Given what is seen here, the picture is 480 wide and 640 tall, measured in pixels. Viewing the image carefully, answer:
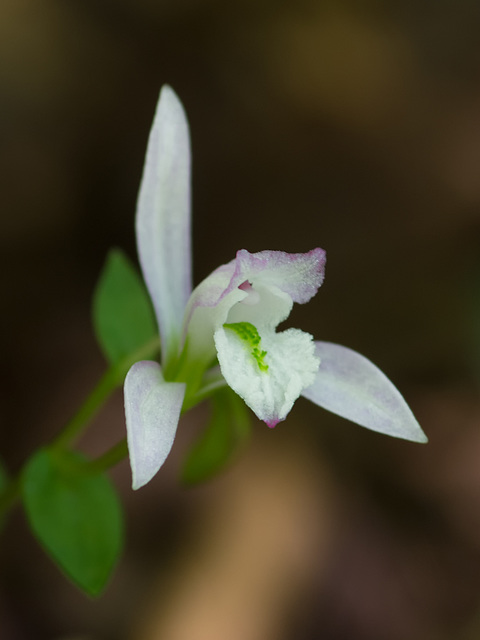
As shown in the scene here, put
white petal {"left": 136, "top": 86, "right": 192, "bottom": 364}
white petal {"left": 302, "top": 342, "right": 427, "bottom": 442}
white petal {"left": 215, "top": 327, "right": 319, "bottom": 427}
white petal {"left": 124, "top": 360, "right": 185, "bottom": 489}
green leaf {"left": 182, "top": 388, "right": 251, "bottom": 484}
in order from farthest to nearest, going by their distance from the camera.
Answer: green leaf {"left": 182, "top": 388, "right": 251, "bottom": 484} → white petal {"left": 136, "top": 86, "right": 192, "bottom": 364} → white petal {"left": 302, "top": 342, "right": 427, "bottom": 442} → white petal {"left": 215, "top": 327, "right": 319, "bottom": 427} → white petal {"left": 124, "top": 360, "right": 185, "bottom": 489}

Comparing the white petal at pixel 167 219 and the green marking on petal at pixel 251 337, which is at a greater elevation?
the white petal at pixel 167 219

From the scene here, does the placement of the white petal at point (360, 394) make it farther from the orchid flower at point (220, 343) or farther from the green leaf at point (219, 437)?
the green leaf at point (219, 437)

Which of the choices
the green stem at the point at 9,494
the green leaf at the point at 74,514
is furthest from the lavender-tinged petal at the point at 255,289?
the green stem at the point at 9,494

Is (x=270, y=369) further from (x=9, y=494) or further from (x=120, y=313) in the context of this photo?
(x=9, y=494)

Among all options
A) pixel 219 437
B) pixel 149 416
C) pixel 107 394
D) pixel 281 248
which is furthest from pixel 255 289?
pixel 281 248

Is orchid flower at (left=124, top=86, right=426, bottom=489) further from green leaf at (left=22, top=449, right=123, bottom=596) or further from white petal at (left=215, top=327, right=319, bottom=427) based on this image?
green leaf at (left=22, top=449, right=123, bottom=596)

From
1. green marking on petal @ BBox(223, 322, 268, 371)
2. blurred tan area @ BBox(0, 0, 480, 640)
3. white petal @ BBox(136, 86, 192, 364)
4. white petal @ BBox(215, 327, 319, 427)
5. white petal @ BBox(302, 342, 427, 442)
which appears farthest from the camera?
blurred tan area @ BBox(0, 0, 480, 640)

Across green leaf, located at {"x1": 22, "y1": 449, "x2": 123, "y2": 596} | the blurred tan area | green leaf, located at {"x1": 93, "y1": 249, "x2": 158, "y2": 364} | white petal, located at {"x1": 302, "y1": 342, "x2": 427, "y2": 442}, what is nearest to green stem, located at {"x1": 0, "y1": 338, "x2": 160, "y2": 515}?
green leaf, located at {"x1": 22, "y1": 449, "x2": 123, "y2": 596}
